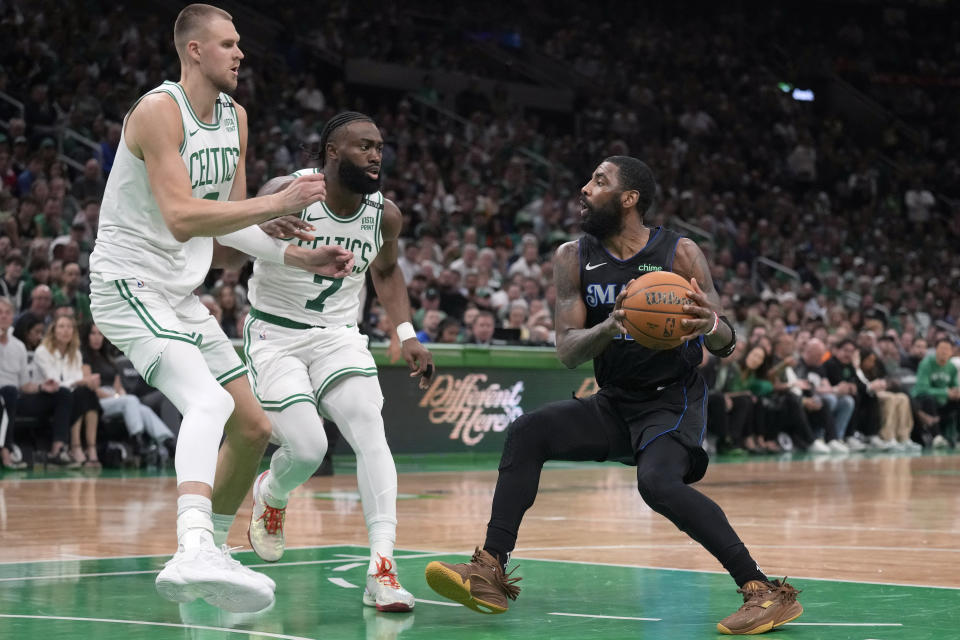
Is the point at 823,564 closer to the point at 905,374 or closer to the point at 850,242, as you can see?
the point at 905,374

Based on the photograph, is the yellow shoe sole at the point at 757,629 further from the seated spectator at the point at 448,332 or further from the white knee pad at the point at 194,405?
the seated spectator at the point at 448,332

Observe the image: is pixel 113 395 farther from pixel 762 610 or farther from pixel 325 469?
pixel 762 610

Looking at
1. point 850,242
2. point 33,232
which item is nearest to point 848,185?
point 850,242

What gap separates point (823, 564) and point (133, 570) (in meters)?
3.61

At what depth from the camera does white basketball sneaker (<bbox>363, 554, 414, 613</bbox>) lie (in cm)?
581

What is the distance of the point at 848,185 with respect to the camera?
1249 inches

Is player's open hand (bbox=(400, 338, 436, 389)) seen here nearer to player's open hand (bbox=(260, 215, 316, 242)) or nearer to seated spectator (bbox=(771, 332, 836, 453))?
player's open hand (bbox=(260, 215, 316, 242))

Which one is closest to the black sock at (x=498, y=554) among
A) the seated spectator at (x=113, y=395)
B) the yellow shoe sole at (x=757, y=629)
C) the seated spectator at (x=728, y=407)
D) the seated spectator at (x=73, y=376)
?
the yellow shoe sole at (x=757, y=629)

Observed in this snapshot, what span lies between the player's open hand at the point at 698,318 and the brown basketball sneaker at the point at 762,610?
1.00 metres

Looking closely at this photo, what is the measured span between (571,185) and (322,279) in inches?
789

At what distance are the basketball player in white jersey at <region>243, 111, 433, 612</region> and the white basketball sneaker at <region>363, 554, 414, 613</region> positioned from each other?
0.69 feet

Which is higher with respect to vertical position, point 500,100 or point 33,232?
point 500,100

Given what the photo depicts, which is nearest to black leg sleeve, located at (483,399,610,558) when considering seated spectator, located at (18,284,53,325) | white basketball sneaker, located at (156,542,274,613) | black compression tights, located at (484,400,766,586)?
black compression tights, located at (484,400,766,586)

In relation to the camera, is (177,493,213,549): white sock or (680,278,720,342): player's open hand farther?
Result: (680,278,720,342): player's open hand
